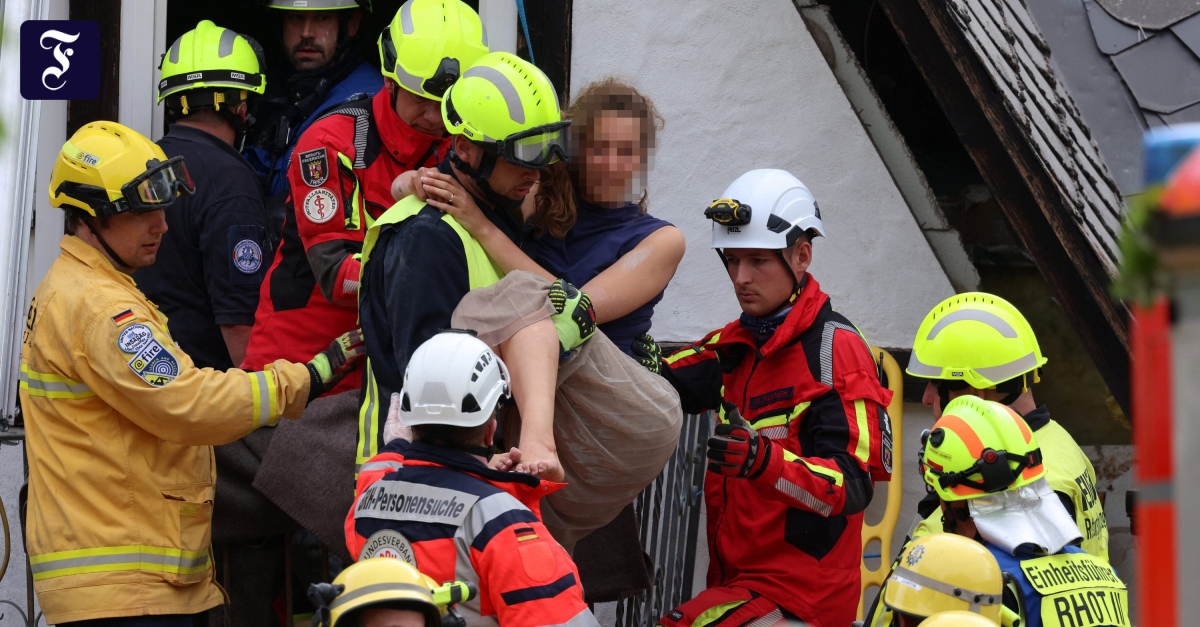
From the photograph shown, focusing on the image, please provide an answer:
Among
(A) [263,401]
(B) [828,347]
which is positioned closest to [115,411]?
(A) [263,401]

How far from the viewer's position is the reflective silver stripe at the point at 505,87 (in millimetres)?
3326

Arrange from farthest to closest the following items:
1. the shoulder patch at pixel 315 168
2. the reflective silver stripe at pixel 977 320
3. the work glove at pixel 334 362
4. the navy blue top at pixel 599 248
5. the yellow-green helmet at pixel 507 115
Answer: the reflective silver stripe at pixel 977 320, the shoulder patch at pixel 315 168, the work glove at pixel 334 362, the navy blue top at pixel 599 248, the yellow-green helmet at pixel 507 115

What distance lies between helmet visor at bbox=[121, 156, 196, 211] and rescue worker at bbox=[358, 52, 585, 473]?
777 mm

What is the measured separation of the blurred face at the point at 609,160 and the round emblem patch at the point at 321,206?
803mm

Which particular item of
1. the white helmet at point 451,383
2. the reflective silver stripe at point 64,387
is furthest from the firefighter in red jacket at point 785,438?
the reflective silver stripe at point 64,387

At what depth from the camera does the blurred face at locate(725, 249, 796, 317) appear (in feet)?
13.8

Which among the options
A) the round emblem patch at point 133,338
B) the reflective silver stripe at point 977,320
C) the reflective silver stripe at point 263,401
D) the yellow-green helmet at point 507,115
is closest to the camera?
the yellow-green helmet at point 507,115

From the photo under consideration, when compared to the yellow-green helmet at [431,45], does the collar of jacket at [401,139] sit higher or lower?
lower

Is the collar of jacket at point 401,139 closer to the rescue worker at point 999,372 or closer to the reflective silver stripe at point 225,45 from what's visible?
the reflective silver stripe at point 225,45

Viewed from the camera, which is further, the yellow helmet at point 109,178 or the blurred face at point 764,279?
the blurred face at point 764,279

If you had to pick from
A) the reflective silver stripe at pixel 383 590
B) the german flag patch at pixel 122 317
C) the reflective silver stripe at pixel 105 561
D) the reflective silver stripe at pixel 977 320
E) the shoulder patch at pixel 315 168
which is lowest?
the reflective silver stripe at pixel 105 561

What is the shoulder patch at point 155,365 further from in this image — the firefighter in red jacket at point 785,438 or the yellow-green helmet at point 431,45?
the firefighter in red jacket at point 785,438

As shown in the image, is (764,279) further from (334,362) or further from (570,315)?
(334,362)

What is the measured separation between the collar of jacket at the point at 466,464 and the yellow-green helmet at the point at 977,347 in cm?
180
